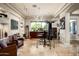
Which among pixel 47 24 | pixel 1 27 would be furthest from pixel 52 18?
pixel 1 27

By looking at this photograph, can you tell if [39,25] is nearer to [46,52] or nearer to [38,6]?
[38,6]

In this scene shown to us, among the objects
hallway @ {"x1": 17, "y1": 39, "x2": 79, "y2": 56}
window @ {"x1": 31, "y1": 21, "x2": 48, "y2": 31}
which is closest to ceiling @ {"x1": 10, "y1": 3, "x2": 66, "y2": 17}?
hallway @ {"x1": 17, "y1": 39, "x2": 79, "y2": 56}

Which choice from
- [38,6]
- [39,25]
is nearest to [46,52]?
[38,6]

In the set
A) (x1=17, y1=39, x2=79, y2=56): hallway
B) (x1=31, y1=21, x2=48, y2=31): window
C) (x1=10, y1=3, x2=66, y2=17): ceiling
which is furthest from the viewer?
(x1=31, y1=21, x2=48, y2=31): window

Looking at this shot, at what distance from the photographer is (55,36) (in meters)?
14.9

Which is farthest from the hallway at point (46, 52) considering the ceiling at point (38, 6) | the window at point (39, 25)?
the window at point (39, 25)

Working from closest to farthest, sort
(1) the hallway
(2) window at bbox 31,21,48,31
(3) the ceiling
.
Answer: (1) the hallway → (3) the ceiling → (2) window at bbox 31,21,48,31

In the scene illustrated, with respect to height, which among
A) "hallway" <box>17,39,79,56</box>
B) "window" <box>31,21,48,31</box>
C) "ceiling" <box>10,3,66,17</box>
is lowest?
"hallway" <box>17,39,79,56</box>

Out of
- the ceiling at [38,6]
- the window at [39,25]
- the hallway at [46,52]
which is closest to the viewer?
the hallway at [46,52]

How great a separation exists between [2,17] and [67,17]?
3.95m

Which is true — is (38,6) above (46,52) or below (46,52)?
above

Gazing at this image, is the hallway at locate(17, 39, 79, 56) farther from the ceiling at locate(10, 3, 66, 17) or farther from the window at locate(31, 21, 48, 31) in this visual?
the window at locate(31, 21, 48, 31)

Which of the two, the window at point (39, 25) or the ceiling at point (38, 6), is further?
the window at point (39, 25)

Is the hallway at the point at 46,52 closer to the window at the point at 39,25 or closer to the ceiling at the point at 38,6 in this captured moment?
the ceiling at the point at 38,6
